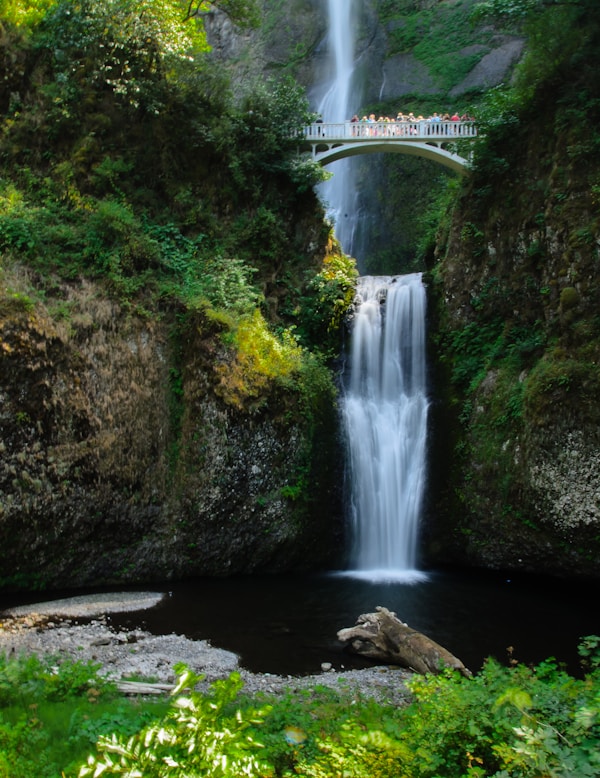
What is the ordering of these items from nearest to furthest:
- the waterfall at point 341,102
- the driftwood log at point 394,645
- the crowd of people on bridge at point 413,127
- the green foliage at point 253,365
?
the driftwood log at point 394,645
the green foliage at point 253,365
the crowd of people on bridge at point 413,127
the waterfall at point 341,102

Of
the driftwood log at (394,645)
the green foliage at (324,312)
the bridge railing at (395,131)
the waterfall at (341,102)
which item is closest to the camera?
the driftwood log at (394,645)

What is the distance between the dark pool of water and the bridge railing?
43.3ft

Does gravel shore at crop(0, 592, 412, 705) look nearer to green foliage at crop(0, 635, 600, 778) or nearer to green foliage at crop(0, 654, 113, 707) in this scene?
green foliage at crop(0, 654, 113, 707)

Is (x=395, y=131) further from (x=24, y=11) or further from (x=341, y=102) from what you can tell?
(x=341, y=102)

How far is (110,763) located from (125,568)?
9951 millimetres

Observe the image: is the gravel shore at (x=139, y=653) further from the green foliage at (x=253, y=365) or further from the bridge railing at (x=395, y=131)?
the bridge railing at (x=395, y=131)

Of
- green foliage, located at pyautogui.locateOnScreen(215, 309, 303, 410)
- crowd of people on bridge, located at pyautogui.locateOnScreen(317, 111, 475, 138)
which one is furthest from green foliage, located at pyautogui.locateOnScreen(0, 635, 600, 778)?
crowd of people on bridge, located at pyautogui.locateOnScreen(317, 111, 475, 138)

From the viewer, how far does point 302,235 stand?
719 inches

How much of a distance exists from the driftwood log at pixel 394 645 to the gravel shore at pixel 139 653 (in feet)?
0.78

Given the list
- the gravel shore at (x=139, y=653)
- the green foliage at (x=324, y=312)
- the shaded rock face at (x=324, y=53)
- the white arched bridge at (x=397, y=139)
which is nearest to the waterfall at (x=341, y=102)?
the shaded rock face at (x=324, y=53)

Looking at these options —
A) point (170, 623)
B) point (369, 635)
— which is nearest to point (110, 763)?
point (369, 635)

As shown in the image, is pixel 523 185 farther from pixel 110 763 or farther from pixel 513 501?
pixel 110 763

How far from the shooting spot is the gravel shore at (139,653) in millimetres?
7594

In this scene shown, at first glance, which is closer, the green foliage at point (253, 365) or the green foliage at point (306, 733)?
the green foliage at point (306, 733)
